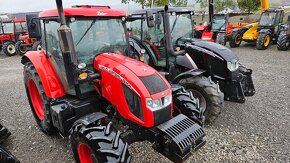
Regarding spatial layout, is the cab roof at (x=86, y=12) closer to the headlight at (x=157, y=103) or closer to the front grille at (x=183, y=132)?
the headlight at (x=157, y=103)

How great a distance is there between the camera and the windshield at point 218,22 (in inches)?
497

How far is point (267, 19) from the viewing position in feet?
38.9

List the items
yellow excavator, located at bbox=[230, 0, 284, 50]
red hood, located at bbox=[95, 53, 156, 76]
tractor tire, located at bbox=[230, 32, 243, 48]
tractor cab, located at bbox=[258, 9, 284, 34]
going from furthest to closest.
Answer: tractor tire, located at bbox=[230, 32, 243, 48]
tractor cab, located at bbox=[258, 9, 284, 34]
yellow excavator, located at bbox=[230, 0, 284, 50]
red hood, located at bbox=[95, 53, 156, 76]

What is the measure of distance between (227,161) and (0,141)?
3256mm

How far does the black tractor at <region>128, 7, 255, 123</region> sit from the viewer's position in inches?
157

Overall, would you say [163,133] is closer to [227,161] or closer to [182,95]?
[182,95]

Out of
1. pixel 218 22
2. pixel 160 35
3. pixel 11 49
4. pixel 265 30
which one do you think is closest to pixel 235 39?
pixel 218 22

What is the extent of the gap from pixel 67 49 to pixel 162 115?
1.26 meters

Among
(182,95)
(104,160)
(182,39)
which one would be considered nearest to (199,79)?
(182,95)

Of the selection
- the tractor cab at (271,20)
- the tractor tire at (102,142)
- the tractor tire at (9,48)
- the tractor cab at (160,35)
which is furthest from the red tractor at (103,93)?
the tractor tire at (9,48)

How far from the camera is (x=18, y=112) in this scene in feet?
16.1

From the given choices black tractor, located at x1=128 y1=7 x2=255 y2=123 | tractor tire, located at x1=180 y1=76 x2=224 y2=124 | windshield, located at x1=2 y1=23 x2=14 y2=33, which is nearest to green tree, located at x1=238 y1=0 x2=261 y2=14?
windshield, located at x1=2 y1=23 x2=14 y2=33

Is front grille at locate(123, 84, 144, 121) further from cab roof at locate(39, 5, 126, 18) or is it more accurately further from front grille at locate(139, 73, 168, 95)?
cab roof at locate(39, 5, 126, 18)

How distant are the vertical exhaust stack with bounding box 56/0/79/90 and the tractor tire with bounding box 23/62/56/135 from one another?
2.04 feet
